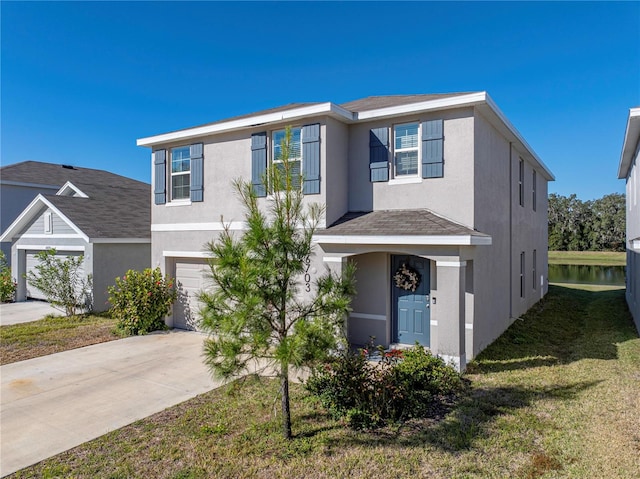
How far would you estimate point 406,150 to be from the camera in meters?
8.77

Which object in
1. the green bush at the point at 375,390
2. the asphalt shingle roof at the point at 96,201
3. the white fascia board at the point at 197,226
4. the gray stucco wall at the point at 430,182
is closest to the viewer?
the green bush at the point at 375,390

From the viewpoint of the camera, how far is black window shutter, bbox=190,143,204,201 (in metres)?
10.6

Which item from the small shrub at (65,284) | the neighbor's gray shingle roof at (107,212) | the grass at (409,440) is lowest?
the grass at (409,440)

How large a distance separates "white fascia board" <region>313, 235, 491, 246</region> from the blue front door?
53.8 inches

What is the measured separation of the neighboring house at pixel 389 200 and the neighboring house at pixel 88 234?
3461 mm

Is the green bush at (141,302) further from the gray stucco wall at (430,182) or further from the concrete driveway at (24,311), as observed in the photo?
the gray stucco wall at (430,182)

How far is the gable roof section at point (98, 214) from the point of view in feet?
44.3

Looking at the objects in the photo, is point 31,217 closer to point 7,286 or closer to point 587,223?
point 7,286

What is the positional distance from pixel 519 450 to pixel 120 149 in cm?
2861

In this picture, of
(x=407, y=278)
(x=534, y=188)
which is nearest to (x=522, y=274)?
(x=534, y=188)

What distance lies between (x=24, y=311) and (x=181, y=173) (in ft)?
26.8

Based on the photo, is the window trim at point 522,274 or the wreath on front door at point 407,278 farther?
the window trim at point 522,274

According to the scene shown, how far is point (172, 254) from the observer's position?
11.1 metres

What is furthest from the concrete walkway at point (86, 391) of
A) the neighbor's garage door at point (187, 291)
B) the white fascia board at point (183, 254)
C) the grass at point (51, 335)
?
Answer: the white fascia board at point (183, 254)
